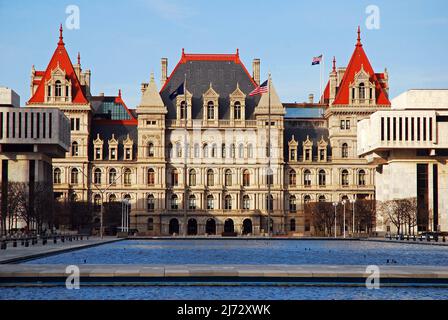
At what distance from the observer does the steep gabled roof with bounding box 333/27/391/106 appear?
5610 inches

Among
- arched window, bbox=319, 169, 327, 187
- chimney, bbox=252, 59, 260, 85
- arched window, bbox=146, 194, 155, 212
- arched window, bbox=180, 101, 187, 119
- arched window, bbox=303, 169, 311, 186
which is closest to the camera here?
arched window, bbox=146, 194, 155, 212

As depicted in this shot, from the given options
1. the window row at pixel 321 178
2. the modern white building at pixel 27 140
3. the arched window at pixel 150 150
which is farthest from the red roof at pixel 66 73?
the window row at pixel 321 178

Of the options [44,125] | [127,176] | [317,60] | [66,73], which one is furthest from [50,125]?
[317,60]

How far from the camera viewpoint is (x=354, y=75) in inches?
5625

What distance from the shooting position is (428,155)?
397ft

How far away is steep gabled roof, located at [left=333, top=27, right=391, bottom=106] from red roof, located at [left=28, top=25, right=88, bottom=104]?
39.1 metres

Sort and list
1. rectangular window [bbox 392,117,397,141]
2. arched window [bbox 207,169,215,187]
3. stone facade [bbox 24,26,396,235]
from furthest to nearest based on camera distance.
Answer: arched window [bbox 207,169,215,187], stone facade [bbox 24,26,396,235], rectangular window [bbox 392,117,397,141]

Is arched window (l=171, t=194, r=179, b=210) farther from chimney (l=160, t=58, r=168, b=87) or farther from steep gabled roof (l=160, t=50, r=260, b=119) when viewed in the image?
chimney (l=160, t=58, r=168, b=87)

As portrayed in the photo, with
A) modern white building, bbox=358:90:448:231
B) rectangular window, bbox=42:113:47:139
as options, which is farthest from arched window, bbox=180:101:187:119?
modern white building, bbox=358:90:448:231

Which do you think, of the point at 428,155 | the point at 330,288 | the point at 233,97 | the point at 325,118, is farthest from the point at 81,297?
the point at 325,118

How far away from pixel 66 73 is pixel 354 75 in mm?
43858

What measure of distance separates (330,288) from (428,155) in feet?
293
